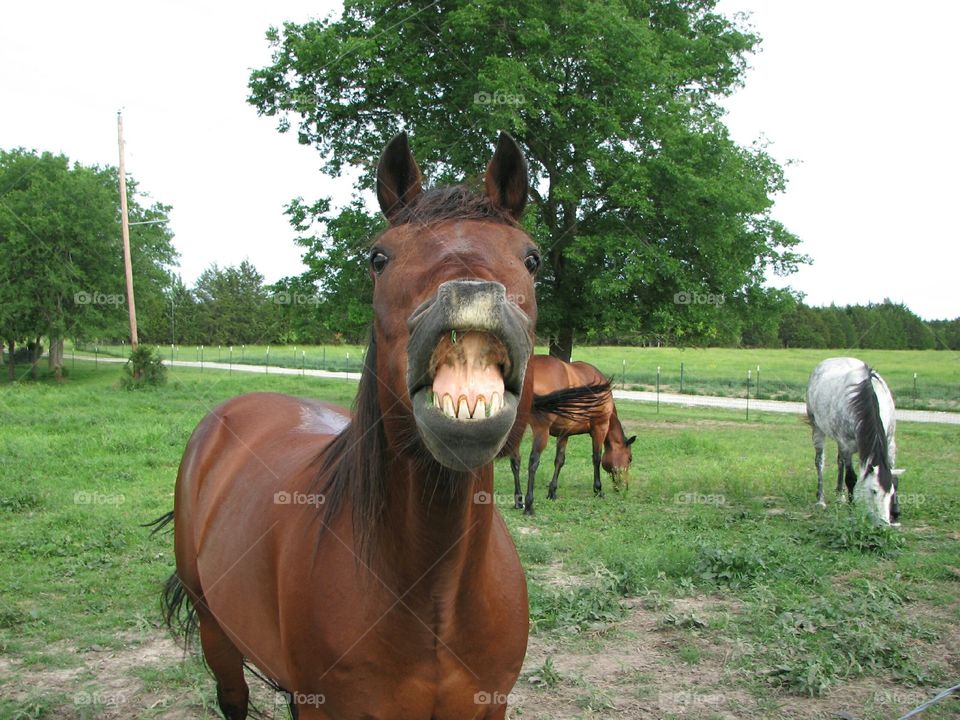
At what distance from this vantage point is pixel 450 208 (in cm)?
175

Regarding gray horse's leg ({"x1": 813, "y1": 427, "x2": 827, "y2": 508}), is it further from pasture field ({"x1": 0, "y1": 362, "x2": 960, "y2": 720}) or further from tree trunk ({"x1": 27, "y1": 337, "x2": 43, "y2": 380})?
tree trunk ({"x1": 27, "y1": 337, "x2": 43, "y2": 380})

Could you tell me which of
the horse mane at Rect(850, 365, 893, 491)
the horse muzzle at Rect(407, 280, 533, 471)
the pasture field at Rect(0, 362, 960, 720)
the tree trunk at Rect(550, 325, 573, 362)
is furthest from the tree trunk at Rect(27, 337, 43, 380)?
the horse muzzle at Rect(407, 280, 533, 471)

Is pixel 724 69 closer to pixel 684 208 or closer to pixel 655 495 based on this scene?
pixel 684 208

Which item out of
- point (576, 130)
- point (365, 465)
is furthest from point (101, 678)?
point (576, 130)

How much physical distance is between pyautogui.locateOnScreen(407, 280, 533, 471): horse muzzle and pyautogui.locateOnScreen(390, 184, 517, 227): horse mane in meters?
0.41

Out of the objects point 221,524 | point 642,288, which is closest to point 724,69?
point 642,288

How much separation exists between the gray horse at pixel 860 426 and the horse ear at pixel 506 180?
6649mm

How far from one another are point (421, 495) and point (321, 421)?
1.73 metres

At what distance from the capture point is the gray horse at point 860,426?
7.18 metres

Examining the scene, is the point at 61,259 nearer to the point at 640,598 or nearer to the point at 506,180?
the point at 640,598

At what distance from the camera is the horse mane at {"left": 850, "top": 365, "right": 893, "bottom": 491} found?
720 centimetres

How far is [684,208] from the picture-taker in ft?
44.6

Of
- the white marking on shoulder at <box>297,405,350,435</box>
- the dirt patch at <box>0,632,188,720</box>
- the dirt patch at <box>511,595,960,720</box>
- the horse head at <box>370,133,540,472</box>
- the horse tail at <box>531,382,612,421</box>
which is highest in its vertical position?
the horse head at <box>370,133,540,472</box>

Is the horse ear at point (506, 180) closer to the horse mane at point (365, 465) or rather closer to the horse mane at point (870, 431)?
the horse mane at point (365, 465)
